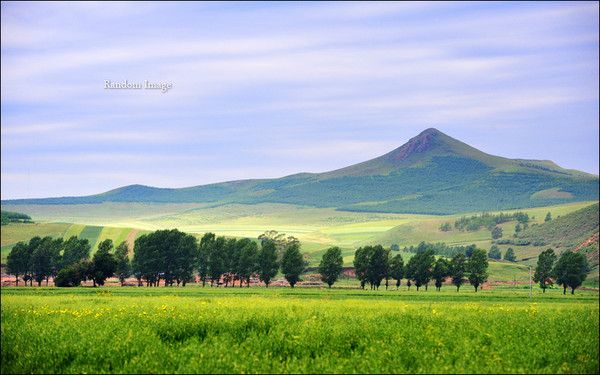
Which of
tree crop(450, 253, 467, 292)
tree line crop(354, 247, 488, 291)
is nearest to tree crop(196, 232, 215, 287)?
tree line crop(354, 247, 488, 291)

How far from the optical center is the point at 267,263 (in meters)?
158

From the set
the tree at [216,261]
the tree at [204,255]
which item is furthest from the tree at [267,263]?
the tree at [204,255]

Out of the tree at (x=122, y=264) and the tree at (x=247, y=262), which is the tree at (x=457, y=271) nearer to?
the tree at (x=247, y=262)

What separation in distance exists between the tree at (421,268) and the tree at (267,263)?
3007 centimetres

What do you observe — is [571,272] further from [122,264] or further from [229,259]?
[122,264]

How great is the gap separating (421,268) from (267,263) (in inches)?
1327

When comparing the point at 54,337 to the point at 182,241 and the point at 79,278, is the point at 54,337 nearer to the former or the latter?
the point at 79,278

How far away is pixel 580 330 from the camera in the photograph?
37469 millimetres

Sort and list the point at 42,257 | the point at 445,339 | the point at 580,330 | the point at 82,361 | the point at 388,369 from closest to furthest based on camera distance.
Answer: the point at 388,369 → the point at 82,361 → the point at 445,339 → the point at 580,330 → the point at 42,257

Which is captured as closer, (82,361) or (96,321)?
(82,361)

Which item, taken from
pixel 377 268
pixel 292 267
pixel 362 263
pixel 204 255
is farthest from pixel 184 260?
pixel 377 268

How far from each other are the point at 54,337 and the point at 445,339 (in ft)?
63.0

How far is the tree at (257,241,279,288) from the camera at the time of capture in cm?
15700

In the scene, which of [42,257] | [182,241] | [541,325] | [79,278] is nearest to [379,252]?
[182,241]
